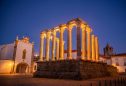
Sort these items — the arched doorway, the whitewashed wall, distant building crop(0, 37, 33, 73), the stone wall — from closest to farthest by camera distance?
the stone wall
distant building crop(0, 37, 33, 73)
the whitewashed wall
the arched doorway

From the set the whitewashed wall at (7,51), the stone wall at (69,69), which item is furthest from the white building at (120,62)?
the whitewashed wall at (7,51)

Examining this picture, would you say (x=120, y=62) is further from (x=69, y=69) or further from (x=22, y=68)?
(x=69, y=69)

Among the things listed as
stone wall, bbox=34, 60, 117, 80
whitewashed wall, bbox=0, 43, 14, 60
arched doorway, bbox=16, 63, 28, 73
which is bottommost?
arched doorway, bbox=16, 63, 28, 73

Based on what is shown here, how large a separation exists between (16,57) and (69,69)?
22776 mm

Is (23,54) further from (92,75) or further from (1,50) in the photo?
(92,75)

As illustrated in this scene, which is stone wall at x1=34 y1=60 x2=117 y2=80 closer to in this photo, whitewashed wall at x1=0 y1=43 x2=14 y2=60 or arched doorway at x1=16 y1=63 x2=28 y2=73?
arched doorway at x1=16 y1=63 x2=28 y2=73

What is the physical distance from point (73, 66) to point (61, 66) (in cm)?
194

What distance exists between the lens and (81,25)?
820 inches

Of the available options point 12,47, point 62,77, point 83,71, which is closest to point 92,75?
point 83,71

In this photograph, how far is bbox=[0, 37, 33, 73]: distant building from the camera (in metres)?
33.9

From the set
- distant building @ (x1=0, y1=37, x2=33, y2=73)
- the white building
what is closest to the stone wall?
distant building @ (x1=0, y1=37, x2=33, y2=73)

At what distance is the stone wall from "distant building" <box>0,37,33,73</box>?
55.9 ft

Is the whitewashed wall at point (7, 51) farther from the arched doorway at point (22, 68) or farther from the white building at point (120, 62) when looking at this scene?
the white building at point (120, 62)

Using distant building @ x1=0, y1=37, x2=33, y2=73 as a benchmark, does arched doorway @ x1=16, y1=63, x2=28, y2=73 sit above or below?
below
